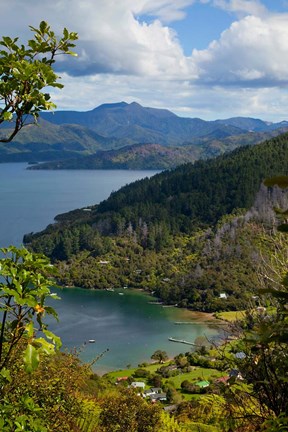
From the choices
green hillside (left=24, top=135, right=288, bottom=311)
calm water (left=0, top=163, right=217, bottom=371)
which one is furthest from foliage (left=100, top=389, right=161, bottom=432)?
green hillside (left=24, top=135, right=288, bottom=311)

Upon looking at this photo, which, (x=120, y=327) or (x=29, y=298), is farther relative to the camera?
(x=120, y=327)

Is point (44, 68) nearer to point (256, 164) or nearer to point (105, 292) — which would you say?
point (105, 292)

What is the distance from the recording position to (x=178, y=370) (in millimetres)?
38188

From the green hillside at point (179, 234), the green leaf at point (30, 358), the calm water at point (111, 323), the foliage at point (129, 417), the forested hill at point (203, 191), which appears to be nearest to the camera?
the green leaf at point (30, 358)

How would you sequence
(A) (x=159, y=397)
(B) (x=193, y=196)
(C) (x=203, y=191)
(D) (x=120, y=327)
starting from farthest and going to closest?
(C) (x=203, y=191) → (B) (x=193, y=196) → (D) (x=120, y=327) → (A) (x=159, y=397)

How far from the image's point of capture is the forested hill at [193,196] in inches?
3494

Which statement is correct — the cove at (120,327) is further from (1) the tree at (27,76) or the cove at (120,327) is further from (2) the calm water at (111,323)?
(1) the tree at (27,76)

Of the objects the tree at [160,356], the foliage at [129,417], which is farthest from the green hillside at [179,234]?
the foliage at [129,417]

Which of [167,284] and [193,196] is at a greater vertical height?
[193,196]

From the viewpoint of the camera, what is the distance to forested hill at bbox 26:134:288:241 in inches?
3494

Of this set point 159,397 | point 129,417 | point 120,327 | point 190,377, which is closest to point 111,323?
point 120,327

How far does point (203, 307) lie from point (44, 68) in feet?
193

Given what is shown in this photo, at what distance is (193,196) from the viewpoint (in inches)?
3703

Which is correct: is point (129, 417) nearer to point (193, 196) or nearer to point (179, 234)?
point (179, 234)
